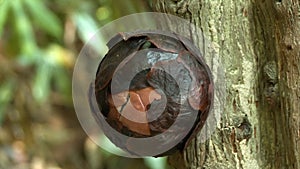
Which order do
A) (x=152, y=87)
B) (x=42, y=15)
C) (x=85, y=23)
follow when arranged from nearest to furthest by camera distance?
(x=152, y=87) < (x=42, y=15) < (x=85, y=23)

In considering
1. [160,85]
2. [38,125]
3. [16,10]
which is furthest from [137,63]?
[38,125]

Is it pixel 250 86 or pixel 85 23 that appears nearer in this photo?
pixel 250 86

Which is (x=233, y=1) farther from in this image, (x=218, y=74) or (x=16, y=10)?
(x=16, y=10)

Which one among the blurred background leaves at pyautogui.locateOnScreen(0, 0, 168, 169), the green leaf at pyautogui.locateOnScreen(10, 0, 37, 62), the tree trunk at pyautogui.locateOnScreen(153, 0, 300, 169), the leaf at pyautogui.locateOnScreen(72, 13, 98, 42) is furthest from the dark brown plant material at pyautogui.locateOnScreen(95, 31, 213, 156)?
the leaf at pyautogui.locateOnScreen(72, 13, 98, 42)

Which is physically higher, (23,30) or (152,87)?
(23,30)

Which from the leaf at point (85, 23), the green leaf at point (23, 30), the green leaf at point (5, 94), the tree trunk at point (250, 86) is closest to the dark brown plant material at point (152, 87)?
the tree trunk at point (250, 86)

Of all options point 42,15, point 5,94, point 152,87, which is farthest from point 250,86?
point 5,94

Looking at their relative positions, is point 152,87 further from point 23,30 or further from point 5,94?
point 5,94
